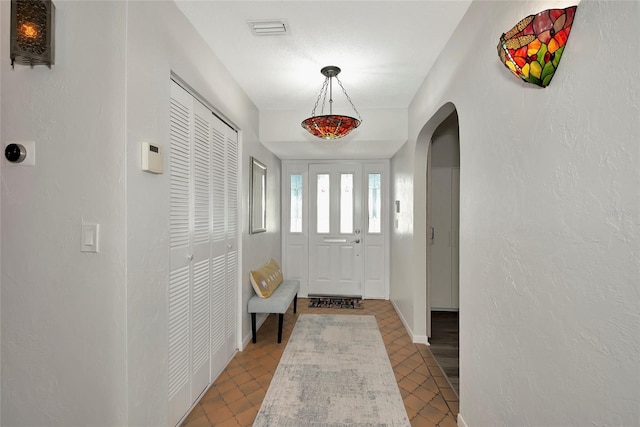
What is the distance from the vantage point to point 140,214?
4.94 feet

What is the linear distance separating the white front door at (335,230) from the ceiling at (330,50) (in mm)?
1283

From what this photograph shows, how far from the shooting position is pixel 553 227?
110cm

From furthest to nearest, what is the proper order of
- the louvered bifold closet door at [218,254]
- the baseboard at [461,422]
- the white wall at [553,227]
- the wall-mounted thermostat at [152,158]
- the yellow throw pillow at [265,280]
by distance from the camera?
the yellow throw pillow at [265,280]
the louvered bifold closet door at [218,254]
the baseboard at [461,422]
the wall-mounted thermostat at [152,158]
the white wall at [553,227]

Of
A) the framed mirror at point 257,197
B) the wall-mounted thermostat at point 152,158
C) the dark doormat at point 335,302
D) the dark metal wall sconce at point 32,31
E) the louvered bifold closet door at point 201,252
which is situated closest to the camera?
the dark metal wall sconce at point 32,31

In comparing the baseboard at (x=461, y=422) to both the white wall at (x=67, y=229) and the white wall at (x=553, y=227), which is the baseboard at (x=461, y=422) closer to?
the white wall at (x=553, y=227)

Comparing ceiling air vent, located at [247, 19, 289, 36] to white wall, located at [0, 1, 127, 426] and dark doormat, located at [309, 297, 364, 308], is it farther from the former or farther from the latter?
dark doormat, located at [309, 297, 364, 308]

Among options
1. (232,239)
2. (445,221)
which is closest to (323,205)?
(445,221)

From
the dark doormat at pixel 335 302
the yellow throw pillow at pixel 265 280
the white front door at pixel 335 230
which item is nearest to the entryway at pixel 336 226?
the white front door at pixel 335 230

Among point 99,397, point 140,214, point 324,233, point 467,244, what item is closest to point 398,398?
point 467,244

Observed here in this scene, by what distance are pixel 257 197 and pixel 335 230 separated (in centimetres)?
175

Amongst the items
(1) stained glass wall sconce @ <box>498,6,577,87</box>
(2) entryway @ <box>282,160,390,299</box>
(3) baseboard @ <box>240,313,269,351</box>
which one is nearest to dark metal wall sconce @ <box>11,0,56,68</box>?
(1) stained glass wall sconce @ <box>498,6,577,87</box>

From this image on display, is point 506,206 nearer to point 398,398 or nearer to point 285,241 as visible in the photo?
point 398,398

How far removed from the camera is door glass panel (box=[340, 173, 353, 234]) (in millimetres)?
4984

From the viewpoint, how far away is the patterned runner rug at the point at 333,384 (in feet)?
6.72
